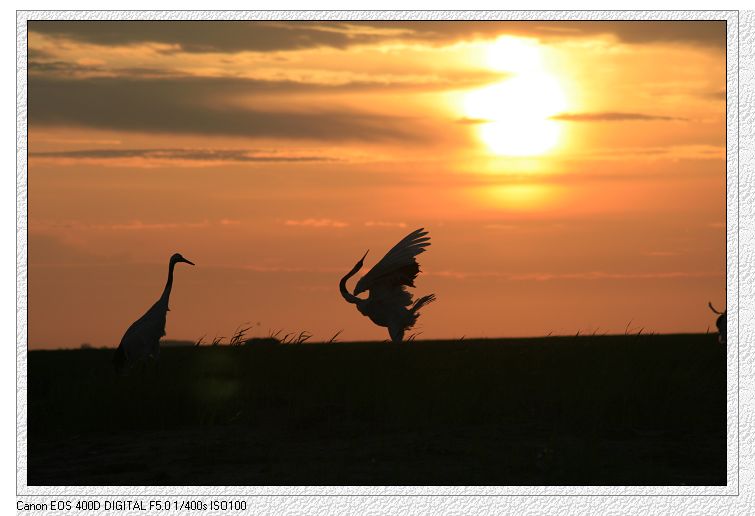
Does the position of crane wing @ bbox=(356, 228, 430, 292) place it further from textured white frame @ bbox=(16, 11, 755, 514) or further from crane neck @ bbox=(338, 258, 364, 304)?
textured white frame @ bbox=(16, 11, 755, 514)

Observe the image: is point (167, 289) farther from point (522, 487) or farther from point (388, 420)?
point (522, 487)

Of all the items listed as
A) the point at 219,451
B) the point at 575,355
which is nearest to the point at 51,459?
the point at 219,451

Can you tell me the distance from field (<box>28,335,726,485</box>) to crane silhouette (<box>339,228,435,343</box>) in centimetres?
87

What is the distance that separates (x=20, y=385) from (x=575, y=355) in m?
10.1

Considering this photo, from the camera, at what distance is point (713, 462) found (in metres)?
12.7

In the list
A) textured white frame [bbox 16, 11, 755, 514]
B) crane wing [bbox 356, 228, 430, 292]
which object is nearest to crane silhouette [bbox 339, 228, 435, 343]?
crane wing [bbox 356, 228, 430, 292]

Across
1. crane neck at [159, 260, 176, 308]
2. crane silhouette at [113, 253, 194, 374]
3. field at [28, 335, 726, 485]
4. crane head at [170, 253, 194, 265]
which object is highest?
crane head at [170, 253, 194, 265]

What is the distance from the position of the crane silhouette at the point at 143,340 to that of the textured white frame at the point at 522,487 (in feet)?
21.9

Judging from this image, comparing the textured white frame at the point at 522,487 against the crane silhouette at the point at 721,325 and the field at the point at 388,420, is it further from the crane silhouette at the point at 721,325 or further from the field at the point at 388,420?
the crane silhouette at the point at 721,325

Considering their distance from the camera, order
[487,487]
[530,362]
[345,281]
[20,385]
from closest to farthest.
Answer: [487,487], [20,385], [530,362], [345,281]

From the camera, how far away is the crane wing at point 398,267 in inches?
752

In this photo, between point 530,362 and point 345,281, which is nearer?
point 530,362

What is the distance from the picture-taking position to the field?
12.3 m

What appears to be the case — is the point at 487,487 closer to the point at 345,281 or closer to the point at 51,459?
the point at 51,459
